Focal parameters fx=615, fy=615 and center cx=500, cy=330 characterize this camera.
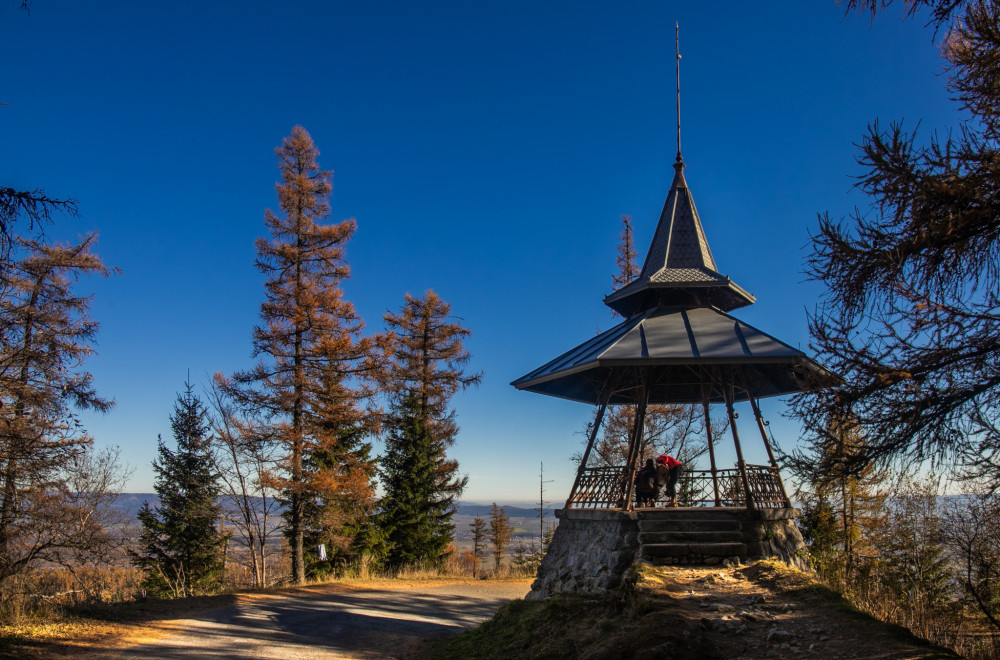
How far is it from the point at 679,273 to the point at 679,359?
327 cm

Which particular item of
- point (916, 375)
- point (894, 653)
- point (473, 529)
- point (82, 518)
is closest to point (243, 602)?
point (82, 518)

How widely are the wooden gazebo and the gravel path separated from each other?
4027 mm

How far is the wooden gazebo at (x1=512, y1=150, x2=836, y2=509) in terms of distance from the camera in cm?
1082

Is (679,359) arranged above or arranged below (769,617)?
above

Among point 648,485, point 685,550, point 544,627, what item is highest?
point 648,485

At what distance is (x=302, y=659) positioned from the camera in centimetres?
901

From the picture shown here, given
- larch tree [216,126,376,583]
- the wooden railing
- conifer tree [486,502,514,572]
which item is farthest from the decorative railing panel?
conifer tree [486,502,514,572]

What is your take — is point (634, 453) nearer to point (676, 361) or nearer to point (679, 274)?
point (676, 361)

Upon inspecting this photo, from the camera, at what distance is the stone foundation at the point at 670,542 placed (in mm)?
9688

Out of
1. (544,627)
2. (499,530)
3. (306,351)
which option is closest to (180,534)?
(306,351)

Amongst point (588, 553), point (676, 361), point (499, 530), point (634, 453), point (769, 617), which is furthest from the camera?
point (499, 530)

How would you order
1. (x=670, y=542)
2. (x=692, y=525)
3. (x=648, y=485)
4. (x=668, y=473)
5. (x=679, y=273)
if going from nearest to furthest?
1. (x=670, y=542)
2. (x=692, y=525)
3. (x=648, y=485)
4. (x=668, y=473)
5. (x=679, y=273)

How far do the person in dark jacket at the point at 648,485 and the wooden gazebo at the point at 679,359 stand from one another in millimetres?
439

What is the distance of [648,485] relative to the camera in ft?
41.6
